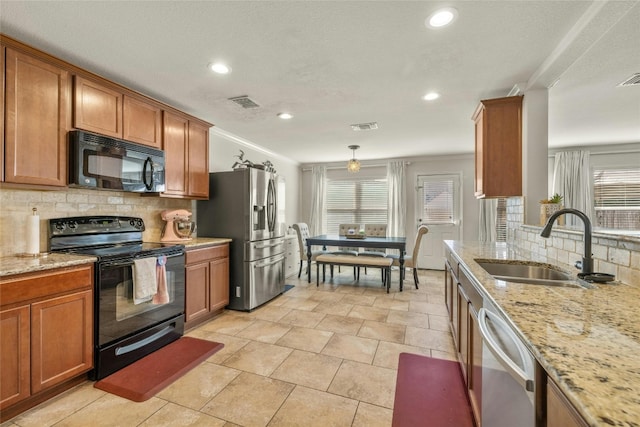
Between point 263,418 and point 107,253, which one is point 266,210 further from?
point 263,418

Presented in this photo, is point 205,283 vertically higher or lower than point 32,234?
lower

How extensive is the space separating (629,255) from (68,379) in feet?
11.1

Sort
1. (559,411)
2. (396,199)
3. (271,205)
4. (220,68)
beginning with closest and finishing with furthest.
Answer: (559,411)
(220,68)
(271,205)
(396,199)

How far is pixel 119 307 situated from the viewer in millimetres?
2191

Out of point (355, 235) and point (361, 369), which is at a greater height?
point (355, 235)

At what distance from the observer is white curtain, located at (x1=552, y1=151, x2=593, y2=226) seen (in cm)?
496

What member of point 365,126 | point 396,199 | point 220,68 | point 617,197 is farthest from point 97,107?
point 617,197

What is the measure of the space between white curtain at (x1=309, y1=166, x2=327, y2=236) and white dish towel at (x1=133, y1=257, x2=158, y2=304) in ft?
14.7

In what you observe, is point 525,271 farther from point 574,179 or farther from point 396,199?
point 574,179

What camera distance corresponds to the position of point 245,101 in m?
2.95

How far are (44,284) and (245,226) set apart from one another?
6.27 feet

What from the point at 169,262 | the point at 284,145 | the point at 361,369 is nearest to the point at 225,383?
the point at 361,369

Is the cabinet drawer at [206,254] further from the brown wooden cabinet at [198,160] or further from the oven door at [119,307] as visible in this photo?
the brown wooden cabinet at [198,160]

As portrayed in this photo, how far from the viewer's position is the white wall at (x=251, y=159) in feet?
13.4
